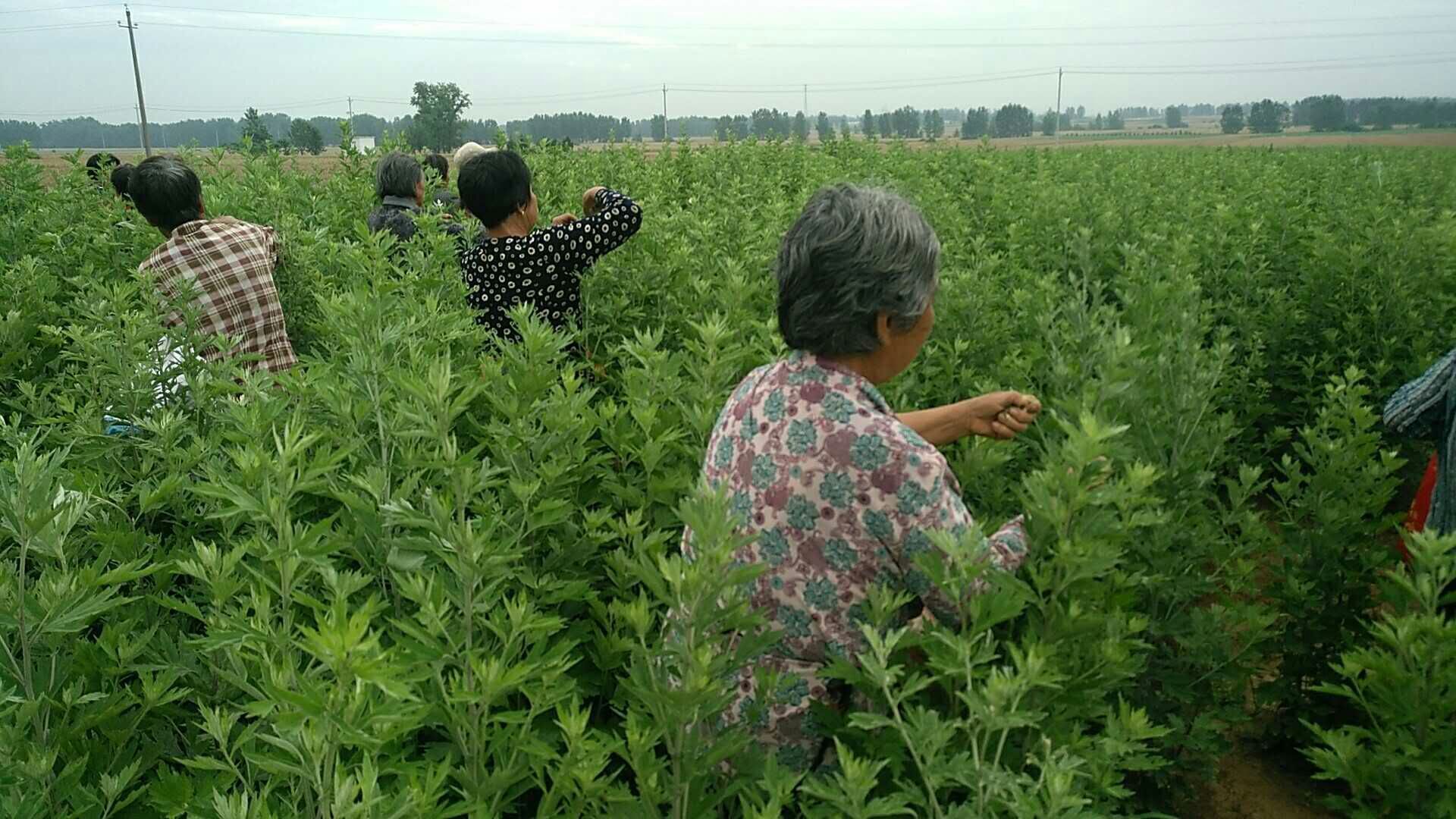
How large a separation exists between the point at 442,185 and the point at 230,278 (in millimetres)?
4290

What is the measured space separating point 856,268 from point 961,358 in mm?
1777

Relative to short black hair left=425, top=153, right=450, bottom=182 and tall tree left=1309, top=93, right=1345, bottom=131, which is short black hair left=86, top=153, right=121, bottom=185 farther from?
tall tree left=1309, top=93, right=1345, bottom=131

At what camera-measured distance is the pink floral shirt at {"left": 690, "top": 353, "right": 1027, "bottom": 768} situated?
6.34 ft

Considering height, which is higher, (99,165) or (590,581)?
(99,165)

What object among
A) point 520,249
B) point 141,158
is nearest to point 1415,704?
point 520,249

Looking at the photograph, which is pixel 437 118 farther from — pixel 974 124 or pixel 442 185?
pixel 974 124

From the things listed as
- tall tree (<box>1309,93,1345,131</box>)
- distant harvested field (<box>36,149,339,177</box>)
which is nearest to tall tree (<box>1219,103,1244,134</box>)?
tall tree (<box>1309,93,1345,131</box>)

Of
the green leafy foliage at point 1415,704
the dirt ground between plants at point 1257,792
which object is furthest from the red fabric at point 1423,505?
the green leafy foliage at point 1415,704

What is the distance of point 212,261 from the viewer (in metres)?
4.55

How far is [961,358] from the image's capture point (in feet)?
12.2

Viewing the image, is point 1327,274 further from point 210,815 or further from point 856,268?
point 210,815

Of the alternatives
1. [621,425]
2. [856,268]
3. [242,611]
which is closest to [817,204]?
[856,268]

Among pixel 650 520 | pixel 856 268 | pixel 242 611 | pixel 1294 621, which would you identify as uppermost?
pixel 856 268

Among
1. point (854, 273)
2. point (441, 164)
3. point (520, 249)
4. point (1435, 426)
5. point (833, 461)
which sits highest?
point (441, 164)
